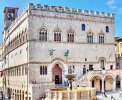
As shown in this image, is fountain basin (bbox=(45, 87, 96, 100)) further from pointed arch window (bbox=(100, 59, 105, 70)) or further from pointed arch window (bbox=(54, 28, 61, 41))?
pointed arch window (bbox=(100, 59, 105, 70))

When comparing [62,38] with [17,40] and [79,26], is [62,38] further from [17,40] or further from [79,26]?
[17,40]

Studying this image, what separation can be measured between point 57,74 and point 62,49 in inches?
152

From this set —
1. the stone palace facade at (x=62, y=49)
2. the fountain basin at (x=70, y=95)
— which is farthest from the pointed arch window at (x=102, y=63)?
the fountain basin at (x=70, y=95)

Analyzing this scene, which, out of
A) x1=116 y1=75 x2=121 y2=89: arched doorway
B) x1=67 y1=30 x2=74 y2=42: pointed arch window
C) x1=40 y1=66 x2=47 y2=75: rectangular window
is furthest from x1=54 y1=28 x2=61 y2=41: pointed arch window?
x1=116 y1=75 x2=121 y2=89: arched doorway

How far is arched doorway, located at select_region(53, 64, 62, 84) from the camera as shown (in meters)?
43.7

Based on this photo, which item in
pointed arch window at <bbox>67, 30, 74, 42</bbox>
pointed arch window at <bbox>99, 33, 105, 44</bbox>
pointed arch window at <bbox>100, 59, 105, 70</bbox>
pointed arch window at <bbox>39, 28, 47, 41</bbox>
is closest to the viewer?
pointed arch window at <bbox>39, 28, 47, 41</bbox>

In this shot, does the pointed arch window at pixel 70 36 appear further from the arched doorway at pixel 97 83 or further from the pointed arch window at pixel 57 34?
the arched doorway at pixel 97 83

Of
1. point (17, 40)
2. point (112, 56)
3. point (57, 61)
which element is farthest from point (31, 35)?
point (112, 56)

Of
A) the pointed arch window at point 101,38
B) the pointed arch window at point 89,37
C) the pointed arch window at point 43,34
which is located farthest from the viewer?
the pointed arch window at point 101,38

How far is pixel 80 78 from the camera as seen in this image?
43.4 metres

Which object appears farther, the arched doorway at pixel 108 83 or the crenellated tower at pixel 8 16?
the crenellated tower at pixel 8 16

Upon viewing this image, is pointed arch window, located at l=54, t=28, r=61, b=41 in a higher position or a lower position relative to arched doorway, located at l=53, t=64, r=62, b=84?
higher

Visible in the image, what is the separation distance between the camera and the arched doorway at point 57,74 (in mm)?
43688

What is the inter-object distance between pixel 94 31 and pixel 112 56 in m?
5.26
